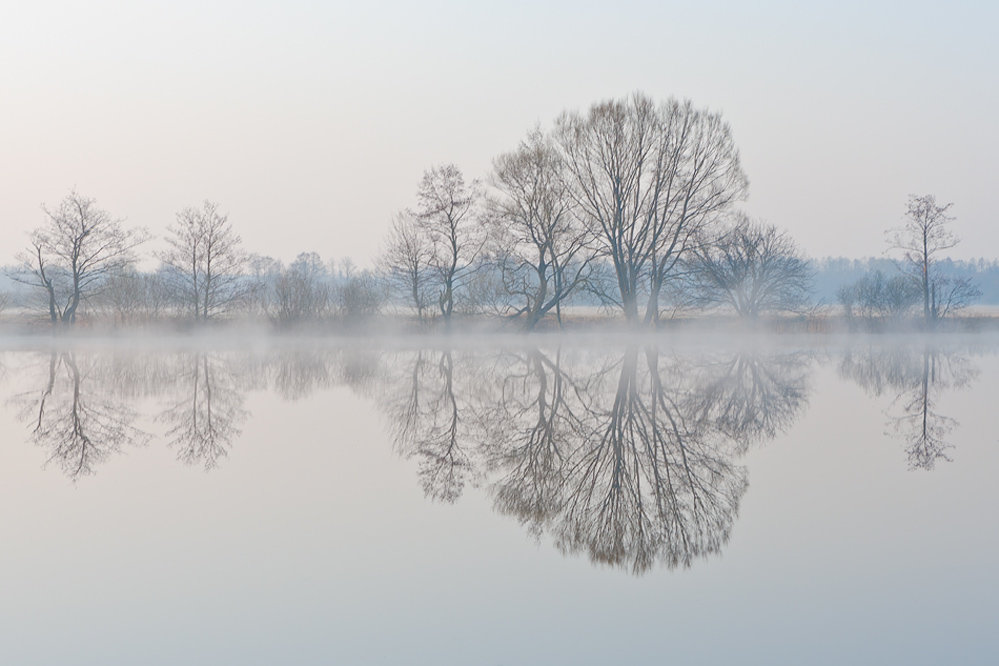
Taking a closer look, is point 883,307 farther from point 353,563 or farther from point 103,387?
point 353,563

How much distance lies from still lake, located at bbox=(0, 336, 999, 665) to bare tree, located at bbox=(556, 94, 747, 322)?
72.2ft

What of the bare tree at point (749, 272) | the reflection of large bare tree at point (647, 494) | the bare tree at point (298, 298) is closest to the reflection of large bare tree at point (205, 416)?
the reflection of large bare tree at point (647, 494)

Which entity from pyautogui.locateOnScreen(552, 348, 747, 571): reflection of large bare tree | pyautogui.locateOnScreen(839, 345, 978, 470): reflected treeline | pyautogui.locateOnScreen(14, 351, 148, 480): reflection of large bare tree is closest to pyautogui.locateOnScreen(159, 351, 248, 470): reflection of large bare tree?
pyautogui.locateOnScreen(14, 351, 148, 480): reflection of large bare tree

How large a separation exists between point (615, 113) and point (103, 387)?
23.7 meters

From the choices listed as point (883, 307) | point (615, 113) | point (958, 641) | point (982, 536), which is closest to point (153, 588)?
point (958, 641)

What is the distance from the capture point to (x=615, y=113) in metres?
33.4

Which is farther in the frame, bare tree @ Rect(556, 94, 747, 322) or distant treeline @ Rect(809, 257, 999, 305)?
distant treeline @ Rect(809, 257, 999, 305)

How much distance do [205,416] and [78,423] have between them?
1.51 metres

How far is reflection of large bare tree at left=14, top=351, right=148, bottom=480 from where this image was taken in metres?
8.48

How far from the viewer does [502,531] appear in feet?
18.1

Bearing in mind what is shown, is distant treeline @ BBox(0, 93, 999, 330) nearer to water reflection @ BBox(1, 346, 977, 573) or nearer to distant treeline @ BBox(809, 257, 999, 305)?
water reflection @ BBox(1, 346, 977, 573)

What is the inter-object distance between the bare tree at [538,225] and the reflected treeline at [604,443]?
1780 cm

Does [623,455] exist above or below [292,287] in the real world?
below

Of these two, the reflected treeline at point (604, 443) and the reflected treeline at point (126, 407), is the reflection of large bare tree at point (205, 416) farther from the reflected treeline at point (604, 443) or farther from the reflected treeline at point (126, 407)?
the reflected treeline at point (604, 443)
